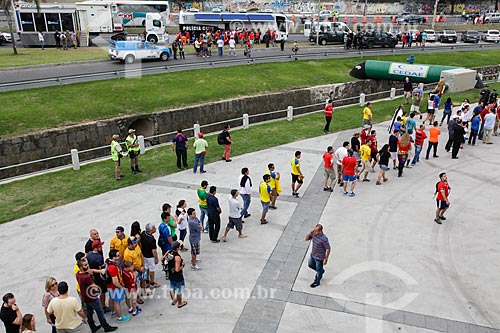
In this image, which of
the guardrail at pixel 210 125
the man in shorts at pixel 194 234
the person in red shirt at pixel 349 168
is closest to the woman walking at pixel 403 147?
the person in red shirt at pixel 349 168

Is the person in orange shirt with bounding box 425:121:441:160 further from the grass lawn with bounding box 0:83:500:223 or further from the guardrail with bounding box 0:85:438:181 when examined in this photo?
the guardrail with bounding box 0:85:438:181

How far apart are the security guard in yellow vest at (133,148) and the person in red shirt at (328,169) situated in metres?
6.40

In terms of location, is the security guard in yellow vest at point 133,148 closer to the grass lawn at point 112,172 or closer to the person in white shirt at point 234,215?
the grass lawn at point 112,172

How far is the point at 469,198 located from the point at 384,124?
26.4 feet

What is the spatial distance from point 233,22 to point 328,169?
30.5 meters

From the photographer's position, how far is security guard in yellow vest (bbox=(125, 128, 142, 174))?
14578mm

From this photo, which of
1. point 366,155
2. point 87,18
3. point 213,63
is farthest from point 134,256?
point 87,18

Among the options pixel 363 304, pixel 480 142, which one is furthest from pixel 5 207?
pixel 480 142

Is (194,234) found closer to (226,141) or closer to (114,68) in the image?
(226,141)

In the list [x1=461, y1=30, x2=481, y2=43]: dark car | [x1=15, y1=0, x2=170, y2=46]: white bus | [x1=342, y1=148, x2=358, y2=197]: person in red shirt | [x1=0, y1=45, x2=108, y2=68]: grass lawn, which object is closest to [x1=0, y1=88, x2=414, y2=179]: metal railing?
[x1=342, y1=148, x2=358, y2=197]: person in red shirt

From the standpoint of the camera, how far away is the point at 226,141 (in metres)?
15.9

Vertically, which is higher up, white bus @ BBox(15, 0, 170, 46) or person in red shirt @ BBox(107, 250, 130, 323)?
white bus @ BBox(15, 0, 170, 46)

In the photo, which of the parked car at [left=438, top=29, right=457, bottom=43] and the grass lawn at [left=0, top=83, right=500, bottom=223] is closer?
the grass lawn at [left=0, top=83, right=500, bottom=223]

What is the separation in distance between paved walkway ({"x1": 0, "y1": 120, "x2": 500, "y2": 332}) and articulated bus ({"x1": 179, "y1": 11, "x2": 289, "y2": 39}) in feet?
91.7
